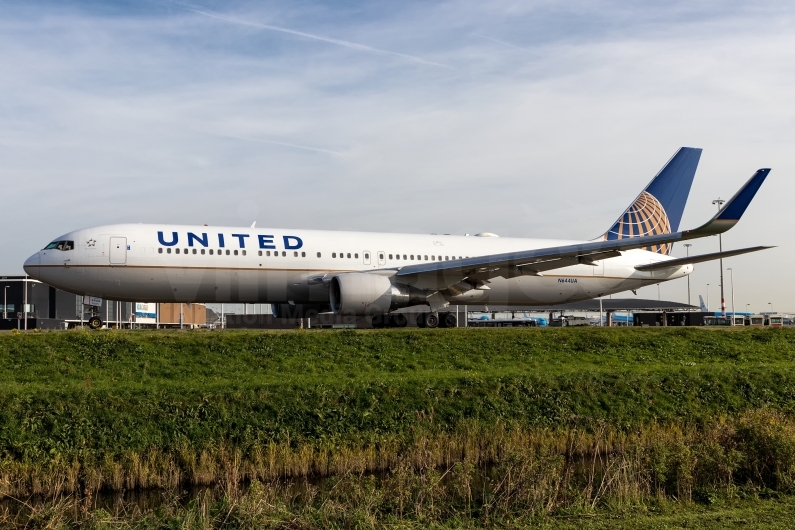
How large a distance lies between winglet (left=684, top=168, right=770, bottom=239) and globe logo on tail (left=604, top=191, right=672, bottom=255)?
14.2 m

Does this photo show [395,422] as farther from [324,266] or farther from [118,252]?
[118,252]

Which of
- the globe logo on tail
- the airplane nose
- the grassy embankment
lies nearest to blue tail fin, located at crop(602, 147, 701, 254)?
the globe logo on tail

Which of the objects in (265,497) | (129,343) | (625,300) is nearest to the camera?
(265,497)

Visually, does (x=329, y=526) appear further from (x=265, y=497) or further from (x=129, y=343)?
(x=129, y=343)

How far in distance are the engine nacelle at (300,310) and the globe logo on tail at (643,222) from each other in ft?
54.0

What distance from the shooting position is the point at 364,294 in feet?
97.1

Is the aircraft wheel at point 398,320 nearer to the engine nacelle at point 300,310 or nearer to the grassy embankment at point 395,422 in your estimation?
the engine nacelle at point 300,310

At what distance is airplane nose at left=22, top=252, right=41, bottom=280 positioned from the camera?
2886 cm

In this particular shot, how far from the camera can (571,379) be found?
22094 mm

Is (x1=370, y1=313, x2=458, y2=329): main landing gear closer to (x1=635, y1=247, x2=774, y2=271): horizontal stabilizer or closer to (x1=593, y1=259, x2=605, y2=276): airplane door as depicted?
(x1=593, y1=259, x2=605, y2=276): airplane door

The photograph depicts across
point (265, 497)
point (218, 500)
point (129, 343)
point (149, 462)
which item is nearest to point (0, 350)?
point (129, 343)

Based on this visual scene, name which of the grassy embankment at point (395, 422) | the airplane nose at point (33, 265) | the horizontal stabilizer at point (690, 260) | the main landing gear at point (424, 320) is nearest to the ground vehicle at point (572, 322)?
the horizontal stabilizer at point (690, 260)

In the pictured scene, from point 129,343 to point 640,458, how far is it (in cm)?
1491

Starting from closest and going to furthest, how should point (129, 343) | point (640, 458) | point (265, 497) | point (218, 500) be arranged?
1. point (265, 497)
2. point (218, 500)
3. point (640, 458)
4. point (129, 343)
